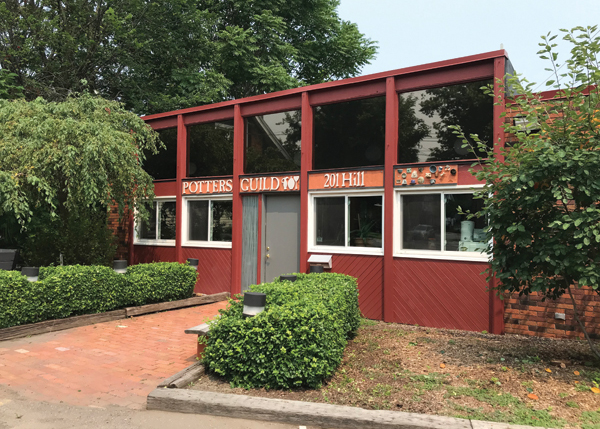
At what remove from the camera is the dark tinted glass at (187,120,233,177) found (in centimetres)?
1154

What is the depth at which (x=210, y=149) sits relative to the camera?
1190 cm

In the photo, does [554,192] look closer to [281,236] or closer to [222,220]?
[281,236]

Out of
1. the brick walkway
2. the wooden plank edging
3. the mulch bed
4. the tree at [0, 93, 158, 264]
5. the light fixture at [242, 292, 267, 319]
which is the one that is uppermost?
the tree at [0, 93, 158, 264]

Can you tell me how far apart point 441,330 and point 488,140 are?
3.39 m

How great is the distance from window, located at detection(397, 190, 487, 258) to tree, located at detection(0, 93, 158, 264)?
608 cm

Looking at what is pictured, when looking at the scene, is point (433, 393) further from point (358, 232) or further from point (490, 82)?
point (490, 82)

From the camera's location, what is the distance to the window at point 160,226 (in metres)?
12.6

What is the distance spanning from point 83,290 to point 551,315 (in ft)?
26.4

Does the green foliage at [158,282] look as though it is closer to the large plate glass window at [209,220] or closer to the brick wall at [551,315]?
the large plate glass window at [209,220]

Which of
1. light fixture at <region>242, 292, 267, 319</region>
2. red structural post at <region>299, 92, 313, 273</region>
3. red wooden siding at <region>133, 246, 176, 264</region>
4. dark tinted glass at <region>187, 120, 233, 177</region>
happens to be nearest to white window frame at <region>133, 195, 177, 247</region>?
red wooden siding at <region>133, 246, 176, 264</region>

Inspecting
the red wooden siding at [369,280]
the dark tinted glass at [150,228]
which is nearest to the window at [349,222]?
the red wooden siding at [369,280]

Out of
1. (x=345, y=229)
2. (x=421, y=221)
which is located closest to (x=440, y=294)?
(x=421, y=221)

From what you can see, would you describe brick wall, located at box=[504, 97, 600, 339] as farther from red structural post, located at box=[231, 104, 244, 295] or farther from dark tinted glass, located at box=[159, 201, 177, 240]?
dark tinted glass, located at box=[159, 201, 177, 240]

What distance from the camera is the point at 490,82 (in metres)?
7.77
